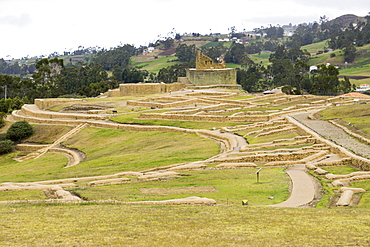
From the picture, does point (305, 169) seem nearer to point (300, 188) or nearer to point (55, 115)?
point (300, 188)

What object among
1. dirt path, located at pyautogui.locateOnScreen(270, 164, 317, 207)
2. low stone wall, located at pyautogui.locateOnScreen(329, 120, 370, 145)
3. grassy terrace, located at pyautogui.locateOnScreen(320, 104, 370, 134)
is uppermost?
grassy terrace, located at pyautogui.locateOnScreen(320, 104, 370, 134)

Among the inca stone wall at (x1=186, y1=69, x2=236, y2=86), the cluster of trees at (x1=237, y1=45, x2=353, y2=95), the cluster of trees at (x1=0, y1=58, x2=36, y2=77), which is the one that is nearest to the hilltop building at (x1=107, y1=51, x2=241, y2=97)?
the inca stone wall at (x1=186, y1=69, x2=236, y2=86)

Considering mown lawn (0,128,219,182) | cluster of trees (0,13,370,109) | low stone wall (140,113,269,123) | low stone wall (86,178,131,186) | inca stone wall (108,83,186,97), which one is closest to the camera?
low stone wall (86,178,131,186)

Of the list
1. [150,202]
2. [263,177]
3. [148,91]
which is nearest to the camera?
[150,202]

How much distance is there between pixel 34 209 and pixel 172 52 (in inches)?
6005

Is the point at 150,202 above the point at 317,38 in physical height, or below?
below

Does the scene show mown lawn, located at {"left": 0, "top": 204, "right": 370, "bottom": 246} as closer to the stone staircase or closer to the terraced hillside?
the terraced hillside

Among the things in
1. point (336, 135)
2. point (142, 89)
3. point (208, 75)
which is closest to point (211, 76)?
point (208, 75)

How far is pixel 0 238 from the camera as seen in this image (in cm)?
1189

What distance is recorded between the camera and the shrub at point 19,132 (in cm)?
4716

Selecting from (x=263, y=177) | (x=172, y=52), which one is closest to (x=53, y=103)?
(x=263, y=177)

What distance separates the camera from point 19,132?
47156mm

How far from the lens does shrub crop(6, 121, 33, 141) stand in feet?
155

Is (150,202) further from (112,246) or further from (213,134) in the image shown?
(213,134)
